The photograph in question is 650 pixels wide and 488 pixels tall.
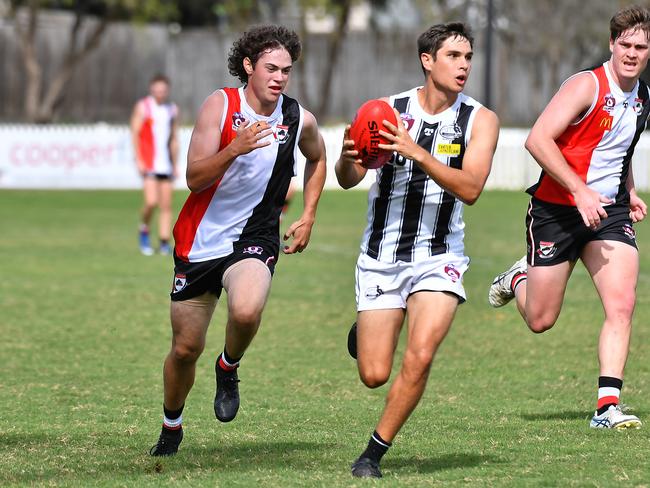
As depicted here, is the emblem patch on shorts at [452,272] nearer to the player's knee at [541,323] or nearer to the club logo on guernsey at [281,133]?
the club logo on guernsey at [281,133]

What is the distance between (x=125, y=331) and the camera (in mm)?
11094

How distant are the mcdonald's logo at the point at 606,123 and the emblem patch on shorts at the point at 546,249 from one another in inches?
28.5

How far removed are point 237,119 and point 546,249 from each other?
6.85ft

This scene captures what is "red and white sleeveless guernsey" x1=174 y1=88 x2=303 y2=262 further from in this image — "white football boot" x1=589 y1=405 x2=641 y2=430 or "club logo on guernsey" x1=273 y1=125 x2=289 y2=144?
"white football boot" x1=589 y1=405 x2=641 y2=430

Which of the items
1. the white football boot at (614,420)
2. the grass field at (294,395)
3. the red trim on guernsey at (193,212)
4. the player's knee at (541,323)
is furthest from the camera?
the player's knee at (541,323)

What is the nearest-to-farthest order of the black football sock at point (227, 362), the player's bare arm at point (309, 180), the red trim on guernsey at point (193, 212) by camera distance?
the red trim on guernsey at point (193, 212)
the player's bare arm at point (309, 180)
the black football sock at point (227, 362)

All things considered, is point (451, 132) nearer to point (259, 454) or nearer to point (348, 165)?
point (348, 165)

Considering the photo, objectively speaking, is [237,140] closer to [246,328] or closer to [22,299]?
[246,328]

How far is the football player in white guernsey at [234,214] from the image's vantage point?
6516 mm

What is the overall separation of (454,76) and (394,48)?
4049 centimetres

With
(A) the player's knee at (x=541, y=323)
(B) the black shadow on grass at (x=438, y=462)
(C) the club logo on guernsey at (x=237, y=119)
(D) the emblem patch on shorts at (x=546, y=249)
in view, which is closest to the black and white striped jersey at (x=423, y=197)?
(C) the club logo on guernsey at (x=237, y=119)

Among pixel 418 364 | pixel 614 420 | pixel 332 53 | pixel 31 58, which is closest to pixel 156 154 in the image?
pixel 614 420

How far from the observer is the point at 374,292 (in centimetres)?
640

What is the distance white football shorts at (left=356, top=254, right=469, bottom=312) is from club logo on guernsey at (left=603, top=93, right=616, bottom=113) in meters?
1.53
